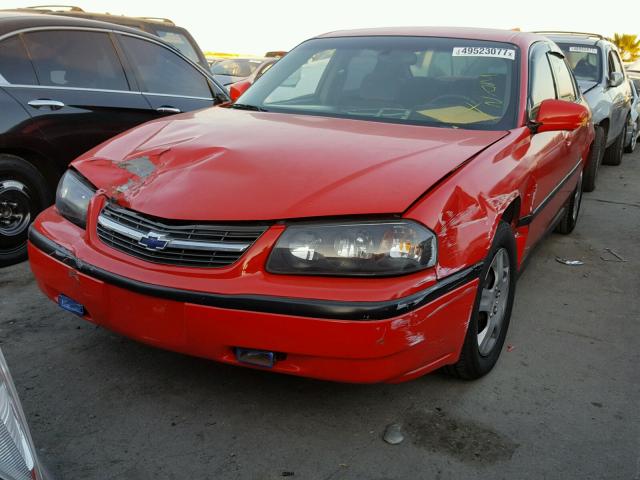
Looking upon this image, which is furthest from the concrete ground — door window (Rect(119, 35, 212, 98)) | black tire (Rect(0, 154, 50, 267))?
door window (Rect(119, 35, 212, 98))

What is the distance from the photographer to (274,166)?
2.84 m

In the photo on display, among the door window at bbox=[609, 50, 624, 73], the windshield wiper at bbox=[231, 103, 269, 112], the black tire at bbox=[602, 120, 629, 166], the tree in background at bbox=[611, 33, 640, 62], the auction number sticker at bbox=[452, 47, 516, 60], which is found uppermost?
the auction number sticker at bbox=[452, 47, 516, 60]

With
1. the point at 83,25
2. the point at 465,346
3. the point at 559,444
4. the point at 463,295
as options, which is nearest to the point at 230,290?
the point at 463,295

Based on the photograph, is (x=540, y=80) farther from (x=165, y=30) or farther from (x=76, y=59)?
(x=165, y=30)

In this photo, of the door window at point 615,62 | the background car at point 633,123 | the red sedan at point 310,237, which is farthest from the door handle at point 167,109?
the background car at point 633,123

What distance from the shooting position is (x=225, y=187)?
8.89 feet

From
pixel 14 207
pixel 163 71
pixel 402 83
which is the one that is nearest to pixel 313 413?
pixel 402 83

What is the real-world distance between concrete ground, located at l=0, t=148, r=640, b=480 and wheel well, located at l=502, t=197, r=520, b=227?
67 centimetres

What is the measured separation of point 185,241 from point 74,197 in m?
0.76

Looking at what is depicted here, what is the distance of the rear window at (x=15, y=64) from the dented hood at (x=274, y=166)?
1.54 metres

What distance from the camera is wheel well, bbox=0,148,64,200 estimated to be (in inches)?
184

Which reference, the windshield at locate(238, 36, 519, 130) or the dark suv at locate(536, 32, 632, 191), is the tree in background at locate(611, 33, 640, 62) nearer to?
the dark suv at locate(536, 32, 632, 191)

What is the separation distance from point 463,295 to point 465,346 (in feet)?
1.24

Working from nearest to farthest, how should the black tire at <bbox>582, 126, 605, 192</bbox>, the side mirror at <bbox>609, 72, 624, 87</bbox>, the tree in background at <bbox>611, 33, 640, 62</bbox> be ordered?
the black tire at <bbox>582, 126, 605, 192</bbox>
the side mirror at <bbox>609, 72, 624, 87</bbox>
the tree in background at <bbox>611, 33, 640, 62</bbox>
